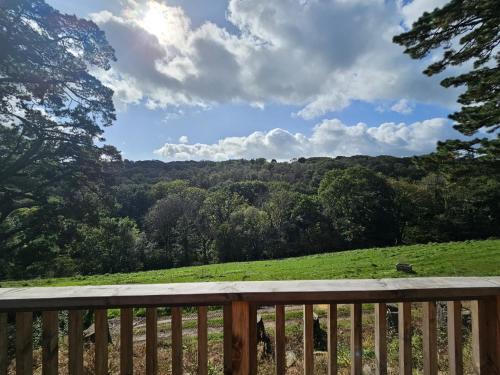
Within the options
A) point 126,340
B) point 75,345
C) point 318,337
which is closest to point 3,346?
point 75,345

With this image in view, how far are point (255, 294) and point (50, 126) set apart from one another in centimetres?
1360

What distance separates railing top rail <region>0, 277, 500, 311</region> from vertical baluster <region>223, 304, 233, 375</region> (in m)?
0.13

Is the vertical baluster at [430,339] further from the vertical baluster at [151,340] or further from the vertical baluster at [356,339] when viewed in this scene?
the vertical baluster at [151,340]

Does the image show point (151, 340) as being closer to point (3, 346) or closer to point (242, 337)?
point (242, 337)

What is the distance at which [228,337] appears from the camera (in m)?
1.73

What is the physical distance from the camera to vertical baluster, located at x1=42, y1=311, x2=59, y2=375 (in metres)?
1.71

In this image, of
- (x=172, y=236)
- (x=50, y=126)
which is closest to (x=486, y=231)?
(x=172, y=236)

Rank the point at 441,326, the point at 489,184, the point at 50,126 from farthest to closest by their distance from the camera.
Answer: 1. the point at 50,126
2. the point at 489,184
3. the point at 441,326

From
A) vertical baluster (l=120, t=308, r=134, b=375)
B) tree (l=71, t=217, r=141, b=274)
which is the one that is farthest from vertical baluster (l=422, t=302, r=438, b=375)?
tree (l=71, t=217, r=141, b=274)

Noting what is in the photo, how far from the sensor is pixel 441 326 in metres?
5.68

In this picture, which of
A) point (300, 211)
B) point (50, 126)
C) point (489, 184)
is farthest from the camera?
point (300, 211)

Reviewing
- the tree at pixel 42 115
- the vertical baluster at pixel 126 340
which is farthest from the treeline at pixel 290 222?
the vertical baluster at pixel 126 340

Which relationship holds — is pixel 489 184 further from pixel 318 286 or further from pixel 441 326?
pixel 318 286


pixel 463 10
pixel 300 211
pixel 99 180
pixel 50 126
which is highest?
pixel 463 10
